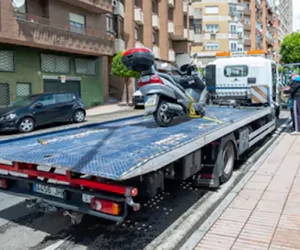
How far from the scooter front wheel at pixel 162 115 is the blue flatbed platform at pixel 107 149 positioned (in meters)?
0.62

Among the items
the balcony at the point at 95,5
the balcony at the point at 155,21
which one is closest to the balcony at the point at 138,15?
the balcony at the point at 155,21

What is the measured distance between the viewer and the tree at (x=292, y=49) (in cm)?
5328

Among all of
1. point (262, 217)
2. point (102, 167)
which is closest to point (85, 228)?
point (102, 167)

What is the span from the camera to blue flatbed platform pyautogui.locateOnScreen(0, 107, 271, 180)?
3.34 meters

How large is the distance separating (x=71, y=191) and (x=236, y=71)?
8.83 metres

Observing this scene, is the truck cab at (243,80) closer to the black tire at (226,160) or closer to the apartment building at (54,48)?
the black tire at (226,160)

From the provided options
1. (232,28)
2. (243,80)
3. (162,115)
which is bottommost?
(162,115)

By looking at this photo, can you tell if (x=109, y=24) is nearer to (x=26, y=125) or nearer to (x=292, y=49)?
(x=26, y=125)

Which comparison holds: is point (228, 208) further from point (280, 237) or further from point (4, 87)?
point (4, 87)

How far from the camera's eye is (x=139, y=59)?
6184 millimetres

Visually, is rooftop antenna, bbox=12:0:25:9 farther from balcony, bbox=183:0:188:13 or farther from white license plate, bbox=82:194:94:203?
balcony, bbox=183:0:188:13

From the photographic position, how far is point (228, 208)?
16.1 feet

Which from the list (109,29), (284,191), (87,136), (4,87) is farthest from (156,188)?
(109,29)

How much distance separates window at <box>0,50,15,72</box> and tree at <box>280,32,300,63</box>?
147ft
